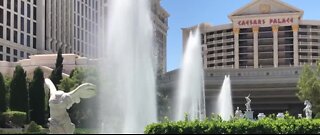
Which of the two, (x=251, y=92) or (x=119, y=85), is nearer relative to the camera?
(x=119, y=85)

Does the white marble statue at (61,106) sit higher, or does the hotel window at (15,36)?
the hotel window at (15,36)

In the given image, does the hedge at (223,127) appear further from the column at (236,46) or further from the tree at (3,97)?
the column at (236,46)

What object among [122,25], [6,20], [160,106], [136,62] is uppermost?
[6,20]

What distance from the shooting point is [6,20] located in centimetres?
7450

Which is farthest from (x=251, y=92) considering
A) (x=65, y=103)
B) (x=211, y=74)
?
(x=65, y=103)

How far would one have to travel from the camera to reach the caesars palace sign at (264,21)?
112625 mm

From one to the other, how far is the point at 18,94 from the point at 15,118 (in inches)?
189

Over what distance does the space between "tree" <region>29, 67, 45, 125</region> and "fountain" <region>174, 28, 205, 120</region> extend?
12.4m

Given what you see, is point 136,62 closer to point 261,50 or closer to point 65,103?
point 65,103

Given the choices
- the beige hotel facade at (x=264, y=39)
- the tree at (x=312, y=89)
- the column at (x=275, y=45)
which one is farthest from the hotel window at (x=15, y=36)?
the column at (x=275, y=45)

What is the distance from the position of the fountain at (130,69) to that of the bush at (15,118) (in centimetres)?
1889

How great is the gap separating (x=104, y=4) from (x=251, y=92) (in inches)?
1768

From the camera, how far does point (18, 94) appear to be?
46.8 metres

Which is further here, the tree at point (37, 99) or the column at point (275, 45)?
the column at point (275, 45)
